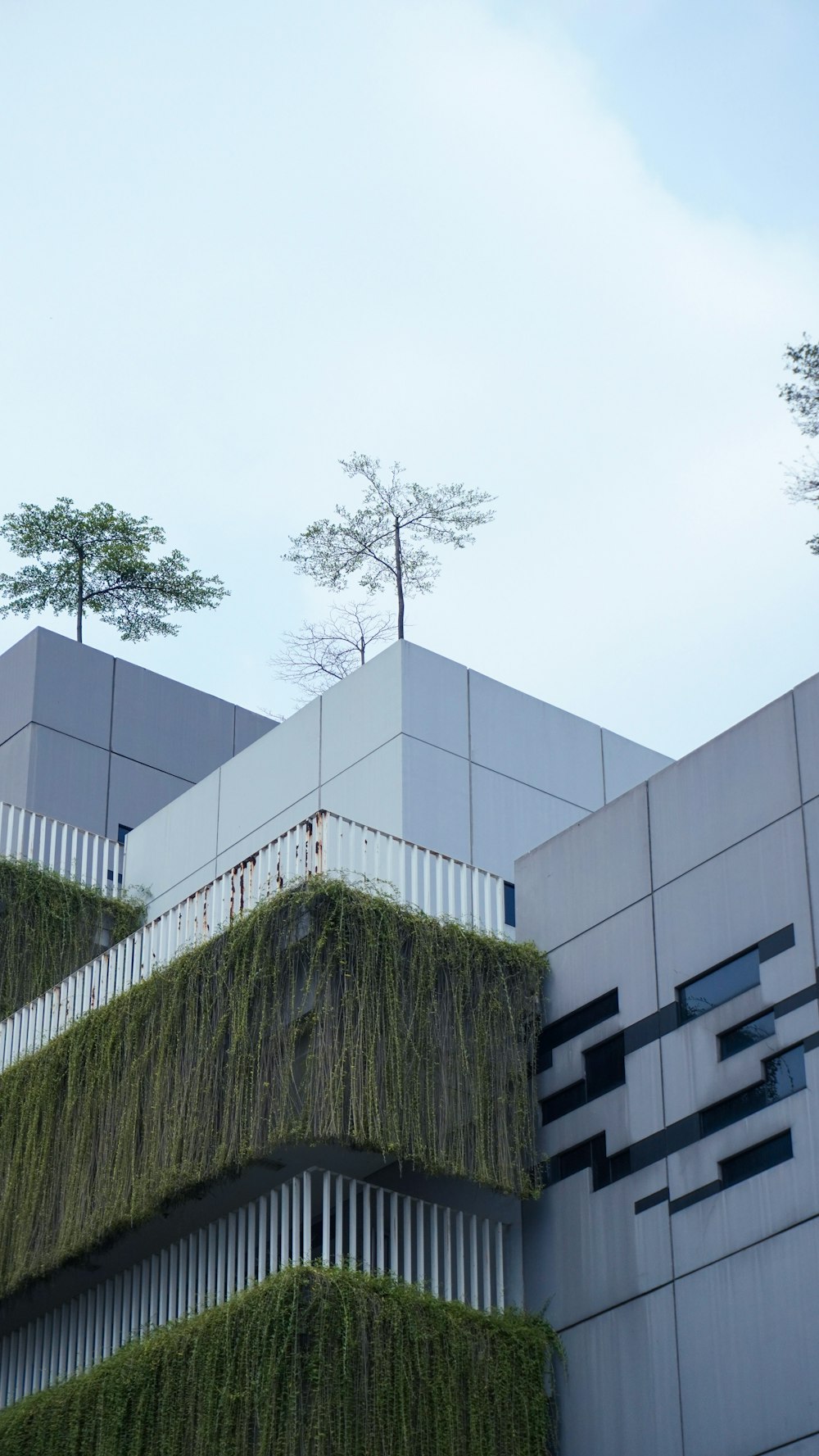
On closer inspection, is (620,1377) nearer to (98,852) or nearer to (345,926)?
(345,926)

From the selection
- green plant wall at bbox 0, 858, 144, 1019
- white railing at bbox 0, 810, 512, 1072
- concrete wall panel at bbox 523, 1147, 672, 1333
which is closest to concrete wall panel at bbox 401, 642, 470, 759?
white railing at bbox 0, 810, 512, 1072

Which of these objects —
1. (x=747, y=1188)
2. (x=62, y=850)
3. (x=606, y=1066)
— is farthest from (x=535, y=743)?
(x=747, y=1188)

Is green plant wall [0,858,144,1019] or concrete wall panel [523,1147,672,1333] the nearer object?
concrete wall panel [523,1147,672,1333]

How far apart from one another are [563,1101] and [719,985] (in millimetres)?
1972

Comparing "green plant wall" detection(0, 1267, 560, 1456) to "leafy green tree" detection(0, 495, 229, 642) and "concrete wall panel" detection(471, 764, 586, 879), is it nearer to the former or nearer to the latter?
"concrete wall panel" detection(471, 764, 586, 879)

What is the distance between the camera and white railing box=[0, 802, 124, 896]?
75.4 ft

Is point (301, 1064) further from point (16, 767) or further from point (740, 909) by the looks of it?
point (16, 767)

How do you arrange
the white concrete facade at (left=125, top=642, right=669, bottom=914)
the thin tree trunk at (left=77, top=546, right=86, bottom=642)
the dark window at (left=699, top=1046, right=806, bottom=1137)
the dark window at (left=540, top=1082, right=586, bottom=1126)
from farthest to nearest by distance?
1. the thin tree trunk at (left=77, top=546, right=86, bottom=642)
2. the white concrete facade at (left=125, top=642, right=669, bottom=914)
3. the dark window at (left=540, top=1082, right=586, bottom=1126)
4. the dark window at (left=699, top=1046, right=806, bottom=1137)

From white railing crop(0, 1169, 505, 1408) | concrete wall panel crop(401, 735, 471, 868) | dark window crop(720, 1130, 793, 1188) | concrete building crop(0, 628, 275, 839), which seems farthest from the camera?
concrete building crop(0, 628, 275, 839)

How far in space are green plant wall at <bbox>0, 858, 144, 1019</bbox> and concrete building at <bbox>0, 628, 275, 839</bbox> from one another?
311 centimetres

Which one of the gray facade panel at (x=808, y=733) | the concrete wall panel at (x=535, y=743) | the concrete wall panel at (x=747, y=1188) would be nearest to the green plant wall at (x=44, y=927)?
the concrete wall panel at (x=535, y=743)

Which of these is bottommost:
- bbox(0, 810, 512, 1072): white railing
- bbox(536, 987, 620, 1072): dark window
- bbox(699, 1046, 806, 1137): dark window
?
bbox(699, 1046, 806, 1137): dark window

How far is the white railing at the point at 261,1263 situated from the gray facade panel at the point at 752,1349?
2095mm

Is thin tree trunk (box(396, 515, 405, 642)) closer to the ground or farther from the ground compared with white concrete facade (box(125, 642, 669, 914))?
farther from the ground
